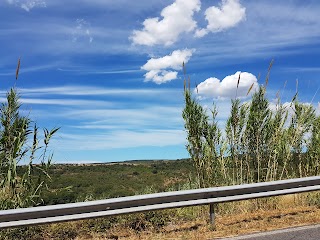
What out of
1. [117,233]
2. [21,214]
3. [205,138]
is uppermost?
[205,138]

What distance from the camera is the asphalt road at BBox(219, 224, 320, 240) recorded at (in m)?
6.52

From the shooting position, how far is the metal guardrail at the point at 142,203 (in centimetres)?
629

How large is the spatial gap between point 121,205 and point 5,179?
2.27 metres

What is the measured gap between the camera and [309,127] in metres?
11.0

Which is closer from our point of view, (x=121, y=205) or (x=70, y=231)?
(x=121, y=205)

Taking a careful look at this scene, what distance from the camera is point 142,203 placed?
270 inches

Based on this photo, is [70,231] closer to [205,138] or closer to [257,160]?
[205,138]

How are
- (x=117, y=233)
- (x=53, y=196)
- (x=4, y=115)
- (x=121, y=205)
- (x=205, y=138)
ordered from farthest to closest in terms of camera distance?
(x=205, y=138)
(x=4, y=115)
(x=53, y=196)
(x=117, y=233)
(x=121, y=205)

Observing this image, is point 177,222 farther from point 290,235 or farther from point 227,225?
point 290,235

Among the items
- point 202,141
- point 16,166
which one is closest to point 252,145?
point 202,141

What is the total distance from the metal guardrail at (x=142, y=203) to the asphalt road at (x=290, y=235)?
0.81 metres

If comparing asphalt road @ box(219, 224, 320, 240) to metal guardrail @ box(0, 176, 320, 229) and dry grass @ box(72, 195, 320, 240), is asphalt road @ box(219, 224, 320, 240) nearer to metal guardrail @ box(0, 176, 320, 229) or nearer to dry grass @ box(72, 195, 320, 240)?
dry grass @ box(72, 195, 320, 240)

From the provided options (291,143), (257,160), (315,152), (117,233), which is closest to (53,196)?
(117,233)

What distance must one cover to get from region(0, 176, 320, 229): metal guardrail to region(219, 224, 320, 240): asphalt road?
0.81 metres
